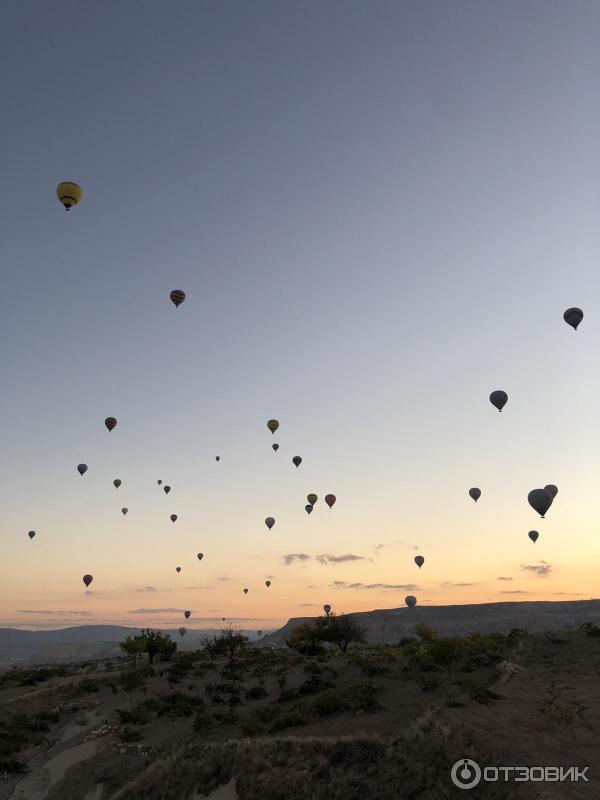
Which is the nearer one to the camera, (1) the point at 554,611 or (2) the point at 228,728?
(2) the point at 228,728

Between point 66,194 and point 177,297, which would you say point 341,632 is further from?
point 66,194

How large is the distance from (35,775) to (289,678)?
17934 mm

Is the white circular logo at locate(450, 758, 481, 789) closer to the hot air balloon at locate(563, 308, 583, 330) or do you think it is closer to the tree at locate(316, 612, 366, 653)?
the hot air balloon at locate(563, 308, 583, 330)

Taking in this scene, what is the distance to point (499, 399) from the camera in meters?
44.2

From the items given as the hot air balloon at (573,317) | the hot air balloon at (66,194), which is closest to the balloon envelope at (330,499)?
the hot air balloon at (573,317)

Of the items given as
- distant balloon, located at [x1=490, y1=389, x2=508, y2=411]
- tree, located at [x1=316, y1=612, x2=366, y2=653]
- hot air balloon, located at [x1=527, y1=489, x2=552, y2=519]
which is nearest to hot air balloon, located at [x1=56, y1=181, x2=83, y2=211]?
distant balloon, located at [x1=490, y1=389, x2=508, y2=411]

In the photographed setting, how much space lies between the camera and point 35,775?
84.3 feet

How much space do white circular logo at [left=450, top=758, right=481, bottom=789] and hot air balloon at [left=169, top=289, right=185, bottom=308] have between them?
37.8 meters

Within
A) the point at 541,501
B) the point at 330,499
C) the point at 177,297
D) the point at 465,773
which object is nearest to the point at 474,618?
the point at 330,499

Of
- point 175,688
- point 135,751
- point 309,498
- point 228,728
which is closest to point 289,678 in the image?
point 175,688

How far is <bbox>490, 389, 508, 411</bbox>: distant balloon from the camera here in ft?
145

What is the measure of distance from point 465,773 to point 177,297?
3873 cm

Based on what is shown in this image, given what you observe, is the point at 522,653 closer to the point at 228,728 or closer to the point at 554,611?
the point at 228,728

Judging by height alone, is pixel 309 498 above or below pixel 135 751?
above
